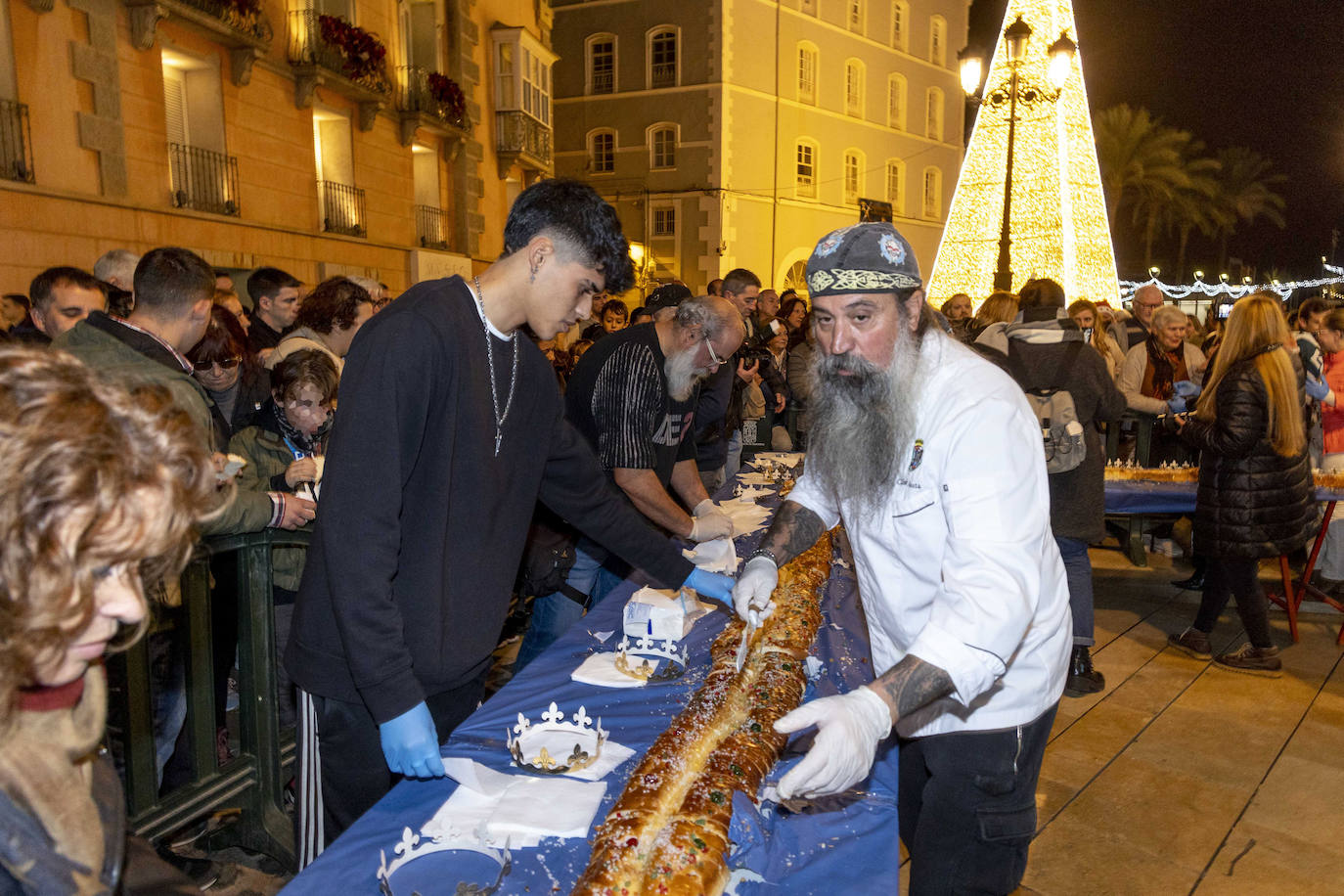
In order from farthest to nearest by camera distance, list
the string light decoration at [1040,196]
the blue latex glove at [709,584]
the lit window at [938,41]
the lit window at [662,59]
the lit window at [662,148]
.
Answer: the lit window at [938,41] < the lit window at [662,148] < the lit window at [662,59] < the string light decoration at [1040,196] < the blue latex glove at [709,584]

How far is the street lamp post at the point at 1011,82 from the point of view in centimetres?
1002

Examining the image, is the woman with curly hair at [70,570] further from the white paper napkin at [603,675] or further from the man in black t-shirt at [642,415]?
the man in black t-shirt at [642,415]

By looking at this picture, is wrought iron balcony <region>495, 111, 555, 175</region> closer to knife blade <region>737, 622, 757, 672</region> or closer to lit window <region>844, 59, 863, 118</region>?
lit window <region>844, 59, 863, 118</region>

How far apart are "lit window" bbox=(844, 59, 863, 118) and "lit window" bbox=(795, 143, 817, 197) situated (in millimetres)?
2965

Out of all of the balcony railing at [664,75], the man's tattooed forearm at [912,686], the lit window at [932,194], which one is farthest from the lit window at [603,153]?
the man's tattooed forearm at [912,686]

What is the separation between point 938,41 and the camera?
115 feet

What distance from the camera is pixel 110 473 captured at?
2.81ft

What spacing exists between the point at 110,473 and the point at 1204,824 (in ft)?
13.2

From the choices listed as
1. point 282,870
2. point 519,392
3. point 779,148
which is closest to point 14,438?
point 519,392

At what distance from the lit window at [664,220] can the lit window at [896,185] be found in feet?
33.0

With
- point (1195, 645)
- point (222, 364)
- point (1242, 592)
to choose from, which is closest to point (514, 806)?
point (222, 364)

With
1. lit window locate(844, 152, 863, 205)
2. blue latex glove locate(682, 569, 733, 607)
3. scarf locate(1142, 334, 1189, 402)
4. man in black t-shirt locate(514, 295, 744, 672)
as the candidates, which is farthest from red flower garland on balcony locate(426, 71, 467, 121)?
lit window locate(844, 152, 863, 205)

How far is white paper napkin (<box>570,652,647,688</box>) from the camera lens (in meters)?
2.36

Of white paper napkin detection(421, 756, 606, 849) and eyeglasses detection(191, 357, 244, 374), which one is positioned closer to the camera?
white paper napkin detection(421, 756, 606, 849)
